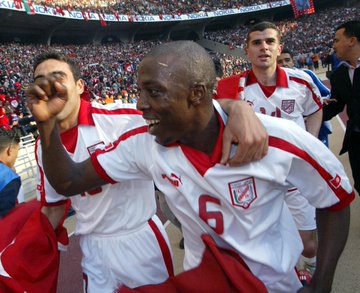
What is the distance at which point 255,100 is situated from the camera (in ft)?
10.8

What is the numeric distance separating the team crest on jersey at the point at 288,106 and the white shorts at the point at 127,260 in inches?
63.3

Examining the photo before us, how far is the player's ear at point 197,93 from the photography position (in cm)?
151

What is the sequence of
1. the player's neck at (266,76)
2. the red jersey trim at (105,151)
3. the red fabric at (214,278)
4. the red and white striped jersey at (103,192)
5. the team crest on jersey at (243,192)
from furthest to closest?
1. the player's neck at (266,76)
2. the red and white striped jersey at (103,192)
3. the red jersey trim at (105,151)
4. the team crest on jersey at (243,192)
5. the red fabric at (214,278)

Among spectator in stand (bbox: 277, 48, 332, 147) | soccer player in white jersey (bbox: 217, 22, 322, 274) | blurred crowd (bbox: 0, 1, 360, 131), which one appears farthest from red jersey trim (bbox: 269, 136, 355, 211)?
spectator in stand (bbox: 277, 48, 332, 147)

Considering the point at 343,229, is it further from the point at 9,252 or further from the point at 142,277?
the point at 9,252

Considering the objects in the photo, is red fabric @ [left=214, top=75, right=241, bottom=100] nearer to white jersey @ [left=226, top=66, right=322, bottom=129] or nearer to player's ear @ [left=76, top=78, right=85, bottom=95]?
white jersey @ [left=226, top=66, right=322, bottom=129]

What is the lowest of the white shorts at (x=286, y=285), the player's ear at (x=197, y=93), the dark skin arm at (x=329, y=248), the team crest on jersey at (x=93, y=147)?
the white shorts at (x=286, y=285)

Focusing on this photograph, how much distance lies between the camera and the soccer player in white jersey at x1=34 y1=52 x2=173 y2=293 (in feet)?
7.25

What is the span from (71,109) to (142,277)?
42.6 inches

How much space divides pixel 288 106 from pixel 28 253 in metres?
2.30

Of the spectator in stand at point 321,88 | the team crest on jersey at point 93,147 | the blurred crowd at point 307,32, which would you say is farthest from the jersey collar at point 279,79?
the blurred crowd at point 307,32

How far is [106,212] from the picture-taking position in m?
2.22

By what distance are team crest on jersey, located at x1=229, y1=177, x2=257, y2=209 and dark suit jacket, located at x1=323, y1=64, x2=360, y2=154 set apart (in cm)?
264

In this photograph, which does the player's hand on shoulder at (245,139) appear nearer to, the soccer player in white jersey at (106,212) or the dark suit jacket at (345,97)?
the soccer player in white jersey at (106,212)
